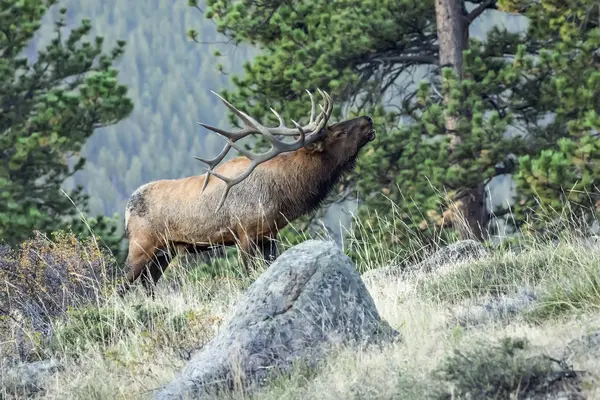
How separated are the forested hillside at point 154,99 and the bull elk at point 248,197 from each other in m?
98.7

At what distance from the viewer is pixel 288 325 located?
6137 mm

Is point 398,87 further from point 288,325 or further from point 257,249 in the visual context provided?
point 288,325

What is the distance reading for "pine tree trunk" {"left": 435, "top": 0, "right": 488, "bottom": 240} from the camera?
17.5m

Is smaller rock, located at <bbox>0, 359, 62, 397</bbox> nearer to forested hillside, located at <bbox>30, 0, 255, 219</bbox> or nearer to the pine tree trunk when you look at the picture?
the pine tree trunk

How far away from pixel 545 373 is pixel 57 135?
16.3 meters

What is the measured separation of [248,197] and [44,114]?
10.8 m

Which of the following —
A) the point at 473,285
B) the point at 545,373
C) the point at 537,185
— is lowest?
the point at 537,185

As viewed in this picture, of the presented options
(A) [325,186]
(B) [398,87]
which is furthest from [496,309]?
(B) [398,87]

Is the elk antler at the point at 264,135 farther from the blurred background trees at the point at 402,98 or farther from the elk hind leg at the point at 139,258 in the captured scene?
the blurred background trees at the point at 402,98

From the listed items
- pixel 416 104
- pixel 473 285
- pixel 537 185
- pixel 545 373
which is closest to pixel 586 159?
pixel 537 185

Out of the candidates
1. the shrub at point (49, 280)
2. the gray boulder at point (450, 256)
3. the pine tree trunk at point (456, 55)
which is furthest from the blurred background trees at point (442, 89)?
the shrub at point (49, 280)

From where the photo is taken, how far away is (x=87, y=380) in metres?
6.57

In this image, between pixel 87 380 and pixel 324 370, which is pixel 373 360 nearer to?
pixel 324 370

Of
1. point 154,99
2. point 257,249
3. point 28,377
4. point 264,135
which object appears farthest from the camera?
point 154,99
